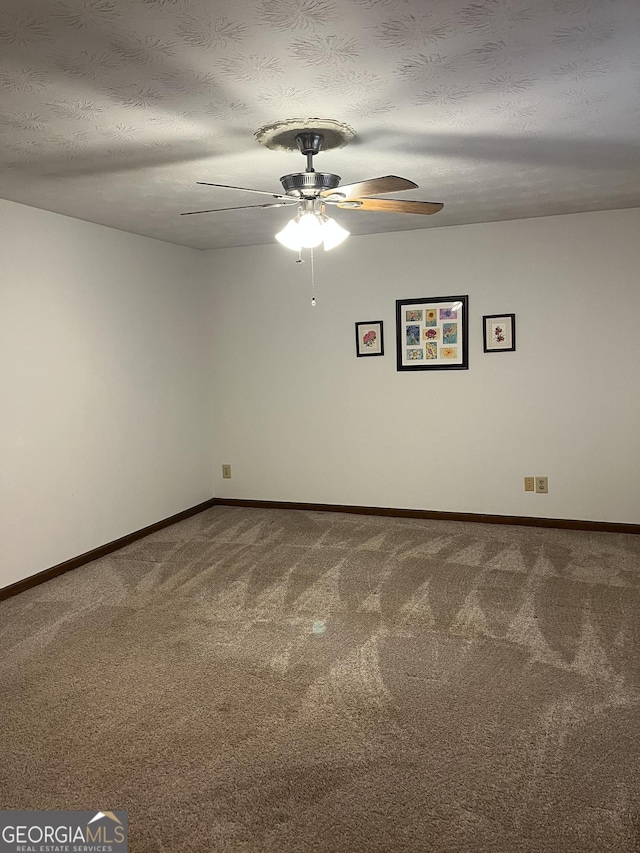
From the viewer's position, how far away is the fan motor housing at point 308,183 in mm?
3268

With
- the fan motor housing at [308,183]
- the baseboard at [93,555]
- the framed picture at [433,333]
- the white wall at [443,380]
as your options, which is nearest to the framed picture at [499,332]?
the white wall at [443,380]

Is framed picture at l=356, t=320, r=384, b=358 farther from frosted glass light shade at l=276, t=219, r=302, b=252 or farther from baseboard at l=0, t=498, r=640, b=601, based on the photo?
frosted glass light shade at l=276, t=219, r=302, b=252

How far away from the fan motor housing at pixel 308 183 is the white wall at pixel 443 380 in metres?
2.32

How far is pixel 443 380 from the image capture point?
18.2ft

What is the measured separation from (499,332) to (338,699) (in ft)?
10.9

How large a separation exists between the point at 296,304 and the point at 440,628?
322 cm

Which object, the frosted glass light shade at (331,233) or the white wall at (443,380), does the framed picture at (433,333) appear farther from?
the frosted glass light shade at (331,233)

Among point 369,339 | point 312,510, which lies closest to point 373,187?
point 369,339

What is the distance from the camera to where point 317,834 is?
6.95ft

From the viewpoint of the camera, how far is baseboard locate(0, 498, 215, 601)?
4.23 metres

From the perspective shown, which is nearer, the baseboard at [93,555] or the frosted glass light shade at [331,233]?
the frosted glass light shade at [331,233]

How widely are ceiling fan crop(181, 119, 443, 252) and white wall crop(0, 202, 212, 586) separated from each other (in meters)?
1.80

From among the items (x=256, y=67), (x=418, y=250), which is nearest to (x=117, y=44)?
(x=256, y=67)

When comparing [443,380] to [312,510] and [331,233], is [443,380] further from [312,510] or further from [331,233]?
[331,233]
